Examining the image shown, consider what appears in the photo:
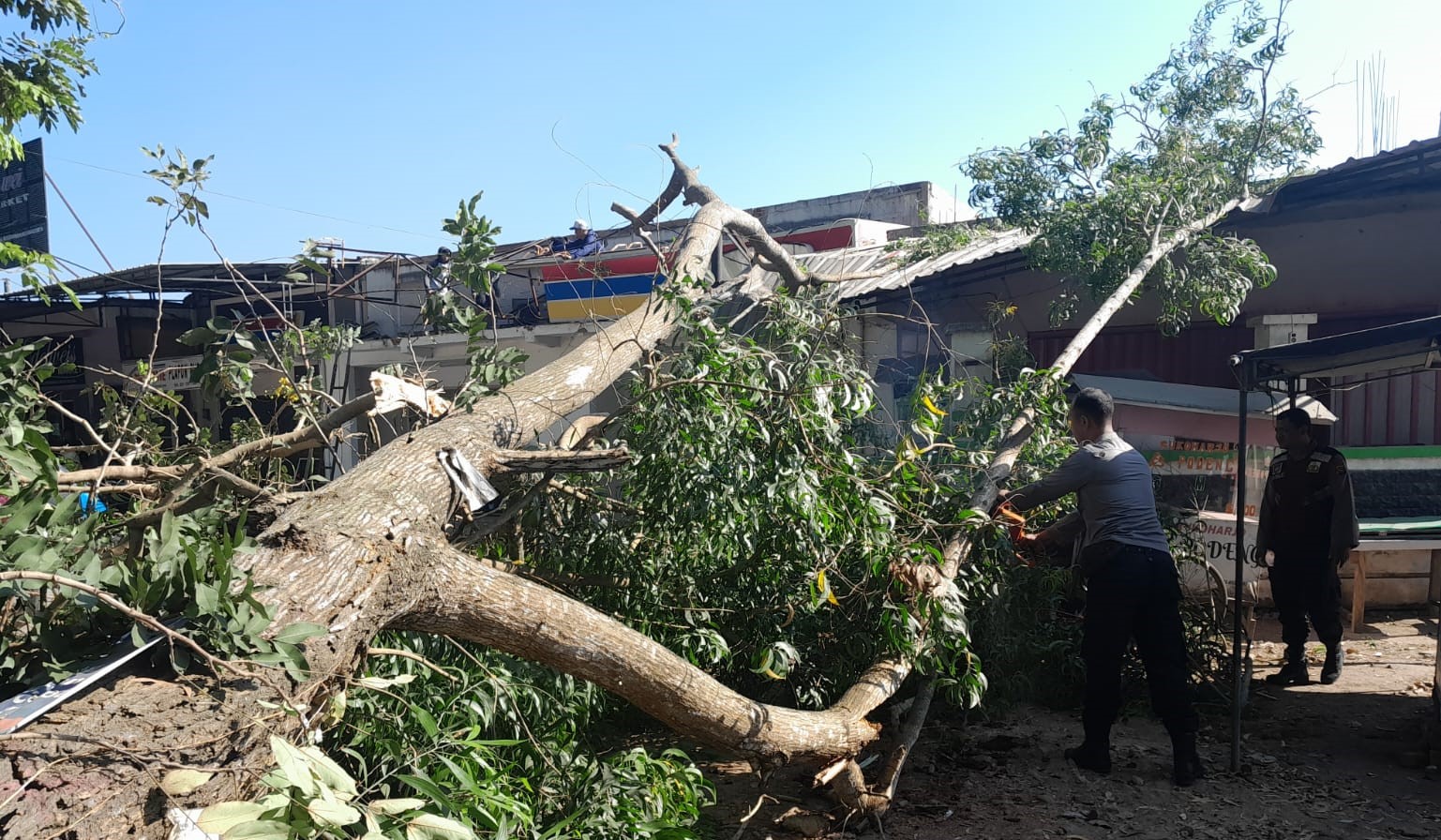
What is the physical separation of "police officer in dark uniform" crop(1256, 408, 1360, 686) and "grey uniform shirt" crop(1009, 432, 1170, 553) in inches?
78.5

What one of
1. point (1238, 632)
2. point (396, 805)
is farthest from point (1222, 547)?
point (396, 805)

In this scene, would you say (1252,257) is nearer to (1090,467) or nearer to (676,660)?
(1090,467)

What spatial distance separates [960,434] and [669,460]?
206cm

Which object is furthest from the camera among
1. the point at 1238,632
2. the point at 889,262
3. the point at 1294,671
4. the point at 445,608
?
the point at 889,262

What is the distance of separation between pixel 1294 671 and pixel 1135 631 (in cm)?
201

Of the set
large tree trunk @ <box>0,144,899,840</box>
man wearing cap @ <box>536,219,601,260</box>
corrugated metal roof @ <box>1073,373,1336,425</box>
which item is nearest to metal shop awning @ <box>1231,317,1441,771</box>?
corrugated metal roof @ <box>1073,373,1336,425</box>

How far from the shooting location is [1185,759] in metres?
4.01

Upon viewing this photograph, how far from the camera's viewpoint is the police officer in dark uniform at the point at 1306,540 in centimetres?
542

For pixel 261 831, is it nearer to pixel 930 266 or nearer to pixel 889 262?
pixel 930 266

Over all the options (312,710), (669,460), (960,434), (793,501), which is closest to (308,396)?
(669,460)

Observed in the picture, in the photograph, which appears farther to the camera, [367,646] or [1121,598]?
[1121,598]

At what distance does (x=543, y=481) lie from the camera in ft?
12.2

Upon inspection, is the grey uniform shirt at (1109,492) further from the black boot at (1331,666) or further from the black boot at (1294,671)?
A: the black boot at (1331,666)

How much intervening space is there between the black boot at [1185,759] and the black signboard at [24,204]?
1312cm
